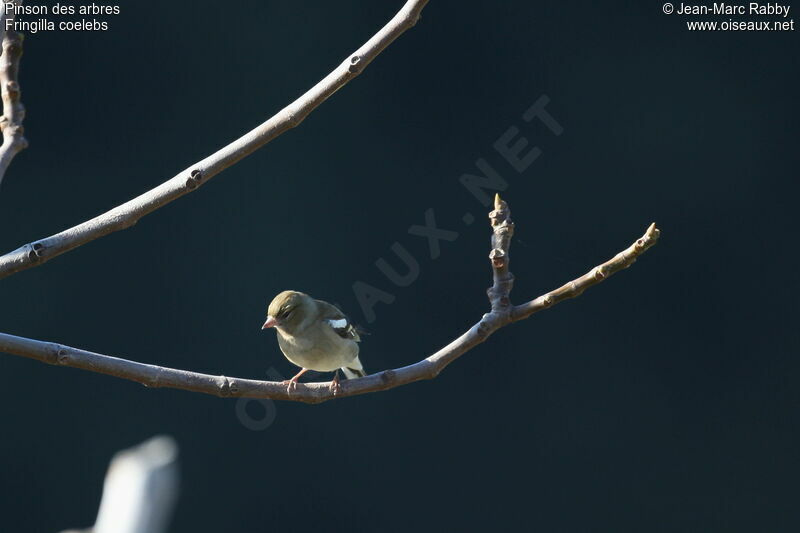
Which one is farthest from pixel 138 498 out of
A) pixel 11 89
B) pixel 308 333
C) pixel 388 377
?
pixel 308 333

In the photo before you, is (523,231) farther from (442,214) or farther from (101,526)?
(101,526)

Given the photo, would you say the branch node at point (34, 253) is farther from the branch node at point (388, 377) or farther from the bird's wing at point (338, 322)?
the bird's wing at point (338, 322)

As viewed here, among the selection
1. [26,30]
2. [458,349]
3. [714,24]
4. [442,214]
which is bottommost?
[458,349]

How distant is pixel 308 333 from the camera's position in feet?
12.2

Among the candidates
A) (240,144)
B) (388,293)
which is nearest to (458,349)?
(240,144)

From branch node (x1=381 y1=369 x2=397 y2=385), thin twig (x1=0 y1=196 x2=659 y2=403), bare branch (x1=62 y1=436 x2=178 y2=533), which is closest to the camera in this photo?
bare branch (x1=62 y1=436 x2=178 y2=533)

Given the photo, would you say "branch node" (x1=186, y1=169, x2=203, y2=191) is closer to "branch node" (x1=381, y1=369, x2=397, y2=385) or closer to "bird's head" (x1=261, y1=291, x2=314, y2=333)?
"branch node" (x1=381, y1=369, x2=397, y2=385)

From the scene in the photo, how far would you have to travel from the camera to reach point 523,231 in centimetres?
606

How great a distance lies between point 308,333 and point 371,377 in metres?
1.38

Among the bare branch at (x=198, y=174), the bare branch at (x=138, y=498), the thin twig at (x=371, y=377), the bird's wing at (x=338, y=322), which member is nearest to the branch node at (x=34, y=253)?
the bare branch at (x=198, y=174)

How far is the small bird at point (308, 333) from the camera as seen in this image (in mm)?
3717

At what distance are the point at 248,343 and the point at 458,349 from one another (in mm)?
3860

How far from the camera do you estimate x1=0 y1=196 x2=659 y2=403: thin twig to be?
2012 mm

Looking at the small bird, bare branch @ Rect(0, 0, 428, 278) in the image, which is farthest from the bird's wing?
bare branch @ Rect(0, 0, 428, 278)
